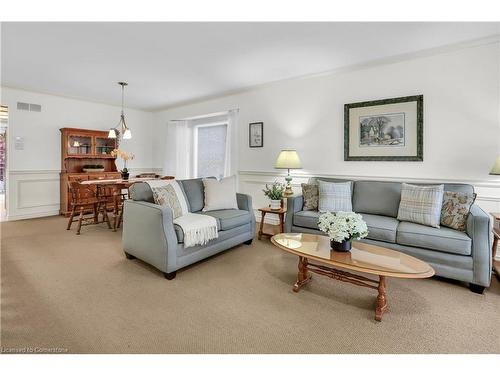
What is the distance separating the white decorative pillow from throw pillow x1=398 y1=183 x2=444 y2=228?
1.99m

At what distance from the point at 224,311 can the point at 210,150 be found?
4.49 metres

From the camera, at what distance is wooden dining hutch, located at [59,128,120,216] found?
17.4 feet

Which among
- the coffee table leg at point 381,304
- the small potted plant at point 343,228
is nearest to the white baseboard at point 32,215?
the small potted plant at point 343,228

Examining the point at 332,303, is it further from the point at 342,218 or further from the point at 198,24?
the point at 198,24

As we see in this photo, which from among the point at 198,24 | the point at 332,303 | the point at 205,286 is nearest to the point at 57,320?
the point at 205,286

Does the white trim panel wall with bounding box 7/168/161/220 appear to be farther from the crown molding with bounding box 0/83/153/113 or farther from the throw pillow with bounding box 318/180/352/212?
the throw pillow with bounding box 318/180/352/212

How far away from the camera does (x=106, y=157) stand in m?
5.87

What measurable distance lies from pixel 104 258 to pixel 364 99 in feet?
12.8

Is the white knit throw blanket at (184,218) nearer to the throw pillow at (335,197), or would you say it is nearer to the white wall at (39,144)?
the throw pillow at (335,197)

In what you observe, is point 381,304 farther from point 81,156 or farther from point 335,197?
point 81,156

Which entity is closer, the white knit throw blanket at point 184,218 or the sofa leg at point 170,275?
the sofa leg at point 170,275

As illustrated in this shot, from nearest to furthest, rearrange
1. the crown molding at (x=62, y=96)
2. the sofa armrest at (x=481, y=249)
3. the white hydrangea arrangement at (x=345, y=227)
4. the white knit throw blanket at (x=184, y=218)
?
the white hydrangea arrangement at (x=345, y=227) → the sofa armrest at (x=481, y=249) → the white knit throw blanket at (x=184, y=218) → the crown molding at (x=62, y=96)

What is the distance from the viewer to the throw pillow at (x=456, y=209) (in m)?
2.55

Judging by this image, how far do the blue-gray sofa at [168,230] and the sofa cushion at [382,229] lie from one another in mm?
1453
